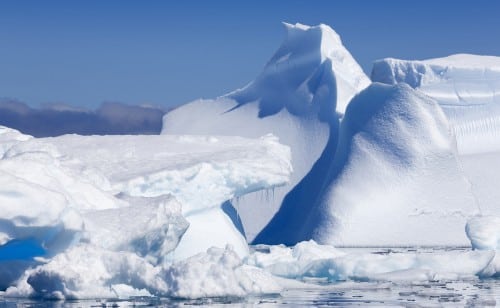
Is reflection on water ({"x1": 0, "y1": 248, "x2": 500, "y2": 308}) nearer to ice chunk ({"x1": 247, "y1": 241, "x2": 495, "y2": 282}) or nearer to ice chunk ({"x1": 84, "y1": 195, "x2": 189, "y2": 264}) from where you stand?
ice chunk ({"x1": 247, "y1": 241, "x2": 495, "y2": 282})

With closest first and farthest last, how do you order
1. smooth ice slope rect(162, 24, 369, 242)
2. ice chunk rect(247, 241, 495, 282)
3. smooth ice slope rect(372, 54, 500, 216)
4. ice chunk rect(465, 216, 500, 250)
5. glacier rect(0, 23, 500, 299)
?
1. glacier rect(0, 23, 500, 299)
2. ice chunk rect(247, 241, 495, 282)
3. ice chunk rect(465, 216, 500, 250)
4. smooth ice slope rect(162, 24, 369, 242)
5. smooth ice slope rect(372, 54, 500, 216)

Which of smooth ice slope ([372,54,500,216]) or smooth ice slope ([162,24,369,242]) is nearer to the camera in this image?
smooth ice slope ([162,24,369,242])

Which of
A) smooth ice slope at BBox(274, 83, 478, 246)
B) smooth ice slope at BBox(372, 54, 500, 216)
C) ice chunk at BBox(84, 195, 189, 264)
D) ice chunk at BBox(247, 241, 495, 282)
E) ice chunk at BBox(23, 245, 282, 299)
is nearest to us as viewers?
ice chunk at BBox(23, 245, 282, 299)

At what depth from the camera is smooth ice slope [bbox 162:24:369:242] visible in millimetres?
31281

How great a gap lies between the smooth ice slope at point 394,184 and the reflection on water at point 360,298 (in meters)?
9.72

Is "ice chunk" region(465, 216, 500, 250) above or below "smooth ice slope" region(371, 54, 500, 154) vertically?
below

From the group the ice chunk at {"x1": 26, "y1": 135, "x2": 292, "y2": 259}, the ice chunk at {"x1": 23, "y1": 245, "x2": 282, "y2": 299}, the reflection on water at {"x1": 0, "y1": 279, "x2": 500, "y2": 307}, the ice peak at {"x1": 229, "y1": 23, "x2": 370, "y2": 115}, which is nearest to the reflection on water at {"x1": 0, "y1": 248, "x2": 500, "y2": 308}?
the reflection on water at {"x1": 0, "y1": 279, "x2": 500, "y2": 307}

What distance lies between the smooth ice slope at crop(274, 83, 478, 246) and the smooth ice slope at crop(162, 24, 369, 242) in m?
1.60

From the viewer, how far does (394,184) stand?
28094mm

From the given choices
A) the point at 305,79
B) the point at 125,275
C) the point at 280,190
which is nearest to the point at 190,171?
the point at 125,275

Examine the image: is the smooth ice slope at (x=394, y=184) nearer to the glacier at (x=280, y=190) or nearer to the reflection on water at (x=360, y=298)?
the glacier at (x=280, y=190)

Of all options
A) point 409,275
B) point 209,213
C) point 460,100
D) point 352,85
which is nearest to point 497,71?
point 460,100

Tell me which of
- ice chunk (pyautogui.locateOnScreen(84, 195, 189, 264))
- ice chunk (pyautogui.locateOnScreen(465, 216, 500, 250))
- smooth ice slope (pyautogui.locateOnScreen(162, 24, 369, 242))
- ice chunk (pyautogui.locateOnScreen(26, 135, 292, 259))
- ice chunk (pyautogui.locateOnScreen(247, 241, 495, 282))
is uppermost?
smooth ice slope (pyautogui.locateOnScreen(162, 24, 369, 242))

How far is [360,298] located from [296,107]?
699 inches
